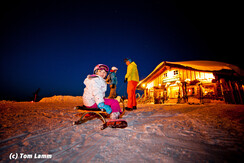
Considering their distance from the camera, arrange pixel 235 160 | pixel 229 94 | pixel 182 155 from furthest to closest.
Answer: pixel 229 94 → pixel 182 155 → pixel 235 160

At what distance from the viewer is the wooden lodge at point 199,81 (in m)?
7.22

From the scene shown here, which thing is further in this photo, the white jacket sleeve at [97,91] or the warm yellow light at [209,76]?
the warm yellow light at [209,76]

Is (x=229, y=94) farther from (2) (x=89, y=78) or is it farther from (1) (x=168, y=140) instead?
(2) (x=89, y=78)

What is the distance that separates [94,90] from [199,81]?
12.0 m

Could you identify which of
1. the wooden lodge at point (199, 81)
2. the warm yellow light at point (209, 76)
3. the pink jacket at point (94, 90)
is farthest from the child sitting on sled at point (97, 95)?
the warm yellow light at point (209, 76)

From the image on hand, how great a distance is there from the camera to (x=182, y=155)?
3.70 ft

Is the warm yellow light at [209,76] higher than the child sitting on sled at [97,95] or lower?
higher

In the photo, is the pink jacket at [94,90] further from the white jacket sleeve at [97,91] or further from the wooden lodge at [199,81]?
the wooden lodge at [199,81]

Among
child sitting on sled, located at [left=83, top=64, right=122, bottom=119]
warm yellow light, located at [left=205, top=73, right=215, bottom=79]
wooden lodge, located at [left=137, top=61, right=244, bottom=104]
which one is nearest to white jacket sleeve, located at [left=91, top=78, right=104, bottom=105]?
child sitting on sled, located at [left=83, top=64, right=122, bottom=119]

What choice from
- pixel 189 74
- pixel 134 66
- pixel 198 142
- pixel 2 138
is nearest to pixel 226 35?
pixel 189 74

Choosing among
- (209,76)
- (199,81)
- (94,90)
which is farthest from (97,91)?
(209,76)

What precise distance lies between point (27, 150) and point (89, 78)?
1.46 meters

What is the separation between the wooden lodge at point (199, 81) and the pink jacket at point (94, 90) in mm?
9468

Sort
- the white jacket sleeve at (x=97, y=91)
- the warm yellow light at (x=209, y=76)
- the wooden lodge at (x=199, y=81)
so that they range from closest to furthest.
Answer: the white jacket sleeve at (x=97, y=91) < the wooden lodge at (x=199, y=81) < the warm yellow light at (x=209, y=76)
